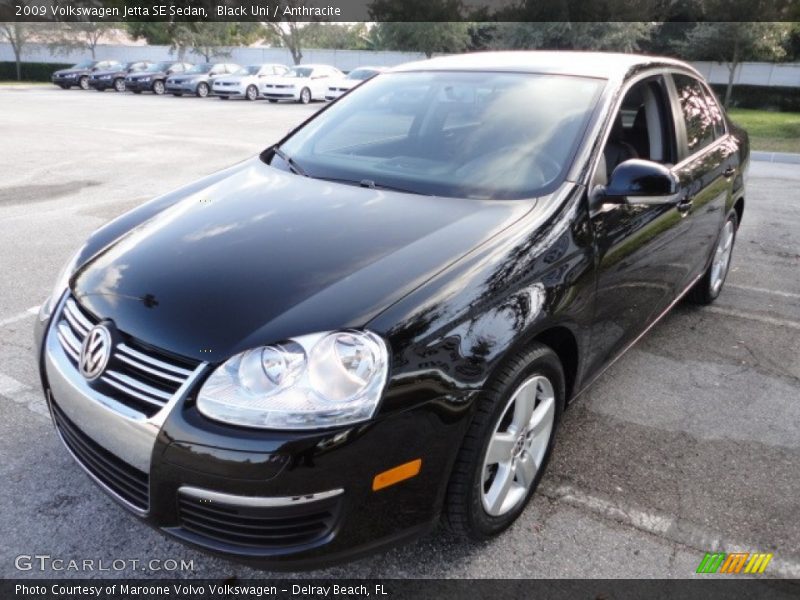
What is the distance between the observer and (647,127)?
3635 millimetres

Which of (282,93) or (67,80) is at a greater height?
(282,93)

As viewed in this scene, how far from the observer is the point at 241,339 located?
1.95 m

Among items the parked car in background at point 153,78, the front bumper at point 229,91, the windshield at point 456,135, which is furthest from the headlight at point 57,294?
the parked car in background at point 153,78

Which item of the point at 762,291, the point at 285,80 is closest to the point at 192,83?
the point at 285,80

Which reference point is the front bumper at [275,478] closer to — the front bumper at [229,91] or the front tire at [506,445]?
the front tire at [506,445]

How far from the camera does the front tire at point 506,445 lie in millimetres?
2141

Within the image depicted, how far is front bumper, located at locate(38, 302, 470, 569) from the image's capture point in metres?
1.83

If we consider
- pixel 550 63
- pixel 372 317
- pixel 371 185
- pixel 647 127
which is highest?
pixel 550 63

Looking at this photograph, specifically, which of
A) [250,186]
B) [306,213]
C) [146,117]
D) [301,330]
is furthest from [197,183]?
[146,117]

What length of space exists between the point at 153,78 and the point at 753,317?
28984 millimetres

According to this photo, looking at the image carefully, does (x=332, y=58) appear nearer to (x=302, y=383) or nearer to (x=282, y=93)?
(x=282, y=93)

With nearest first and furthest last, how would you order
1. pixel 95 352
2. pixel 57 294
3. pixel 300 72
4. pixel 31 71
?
pixel 95 352, pixel 57 294, pixel 300 72, pixel 31 71

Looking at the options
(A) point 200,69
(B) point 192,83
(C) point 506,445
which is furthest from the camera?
(A) point 200,69

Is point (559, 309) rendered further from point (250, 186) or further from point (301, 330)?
point (250, 186)
